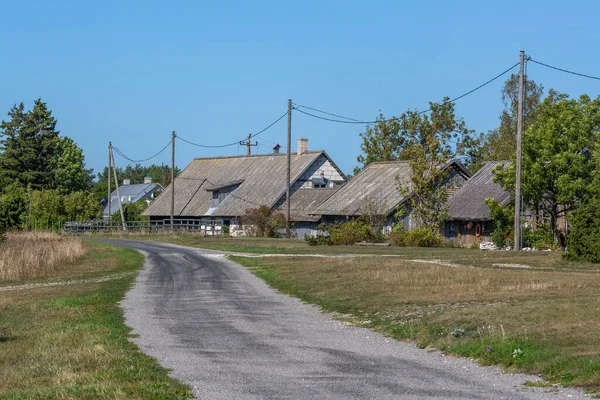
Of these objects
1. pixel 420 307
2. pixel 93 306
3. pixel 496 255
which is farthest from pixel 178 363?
pixel 496 255

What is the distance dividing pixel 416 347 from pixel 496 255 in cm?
2527

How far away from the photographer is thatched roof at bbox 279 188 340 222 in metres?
77.5

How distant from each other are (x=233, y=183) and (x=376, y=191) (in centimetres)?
2207

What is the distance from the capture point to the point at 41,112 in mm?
119750

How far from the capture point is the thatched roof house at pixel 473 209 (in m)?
61.2

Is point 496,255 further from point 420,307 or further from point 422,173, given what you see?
point 422,173

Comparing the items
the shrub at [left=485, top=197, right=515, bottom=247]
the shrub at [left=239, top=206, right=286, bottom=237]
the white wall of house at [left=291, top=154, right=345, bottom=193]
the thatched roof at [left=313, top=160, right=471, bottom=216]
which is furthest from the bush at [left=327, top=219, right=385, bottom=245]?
the white wall of house at [left=291, top=154, right=345, bottom=193]

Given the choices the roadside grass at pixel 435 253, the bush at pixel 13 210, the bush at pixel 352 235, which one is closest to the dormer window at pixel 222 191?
the bush at pixel 13 210

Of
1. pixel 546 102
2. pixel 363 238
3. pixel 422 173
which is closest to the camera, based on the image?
pixel 546 102

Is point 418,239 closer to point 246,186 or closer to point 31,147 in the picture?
point 246,186

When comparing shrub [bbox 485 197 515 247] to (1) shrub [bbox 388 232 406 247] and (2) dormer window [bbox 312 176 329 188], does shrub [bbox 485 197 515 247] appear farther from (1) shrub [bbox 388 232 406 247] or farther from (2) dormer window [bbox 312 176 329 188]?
(2) dormer window [bbox 312 176 329 188]

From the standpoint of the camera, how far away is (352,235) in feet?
193

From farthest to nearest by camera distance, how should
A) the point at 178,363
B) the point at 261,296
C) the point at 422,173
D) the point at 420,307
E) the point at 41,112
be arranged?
the point at 41,112 → the point at 422,173 → the point at 261,296 → the point at 420,307 → the point at 178,363

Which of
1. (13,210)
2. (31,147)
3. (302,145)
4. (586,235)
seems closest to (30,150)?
(31,147)
